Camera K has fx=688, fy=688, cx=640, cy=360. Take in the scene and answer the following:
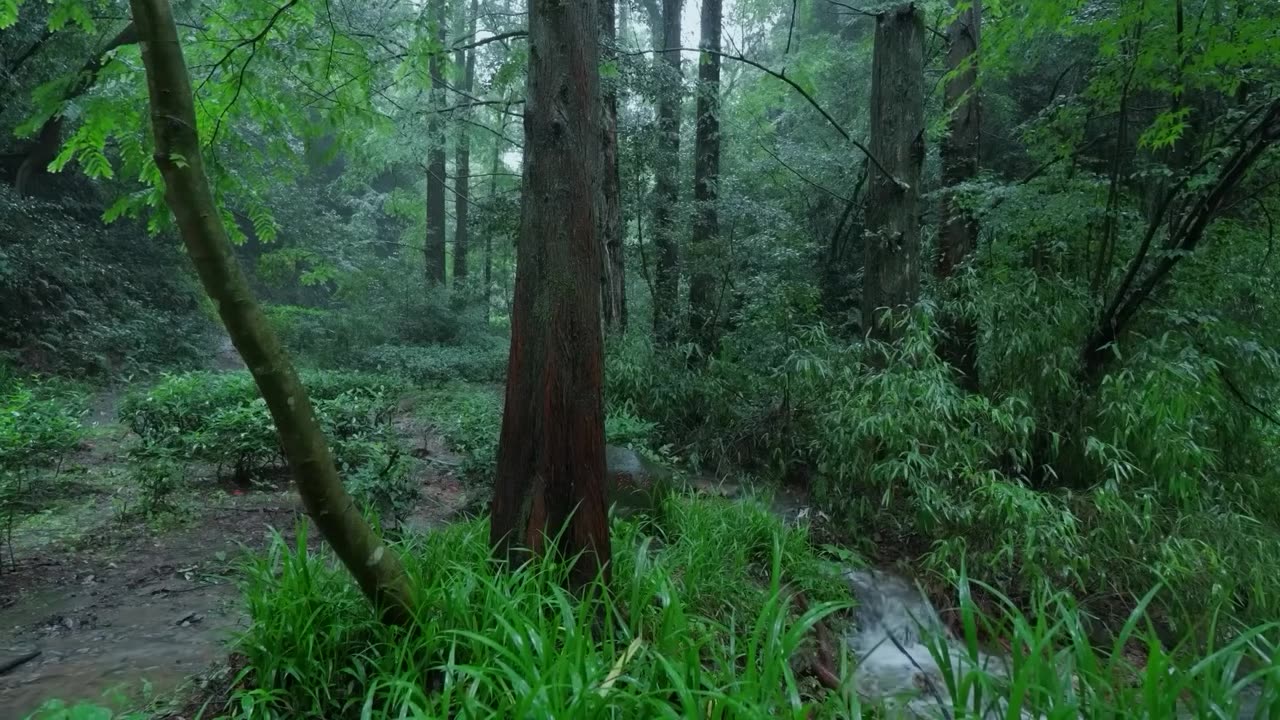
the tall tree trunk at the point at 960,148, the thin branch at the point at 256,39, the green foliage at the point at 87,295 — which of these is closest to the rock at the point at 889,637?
the tall tree trunk at the point at 960,148

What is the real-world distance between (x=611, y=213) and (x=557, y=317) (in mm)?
6176

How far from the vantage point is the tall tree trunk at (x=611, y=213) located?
27.8 ft

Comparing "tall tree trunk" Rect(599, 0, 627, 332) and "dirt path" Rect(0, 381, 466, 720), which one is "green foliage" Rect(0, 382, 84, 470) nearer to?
"dirt path" Rect(0, 381, 466, 720)

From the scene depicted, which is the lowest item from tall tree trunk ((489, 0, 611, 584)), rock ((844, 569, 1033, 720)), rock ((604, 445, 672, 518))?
rock ((844, 569, 1033, 720))

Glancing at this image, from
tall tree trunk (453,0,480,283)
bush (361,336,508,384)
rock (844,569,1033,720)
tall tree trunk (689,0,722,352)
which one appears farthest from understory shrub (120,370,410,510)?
tall tree trunk (453,0,480,283)

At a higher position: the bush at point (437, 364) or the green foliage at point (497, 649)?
the green foliage at point (497, 649)

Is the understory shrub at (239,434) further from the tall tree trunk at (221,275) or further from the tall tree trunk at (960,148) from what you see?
the tall tree trunk at (960,148)

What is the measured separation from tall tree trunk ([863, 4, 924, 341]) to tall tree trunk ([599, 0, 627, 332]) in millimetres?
3442

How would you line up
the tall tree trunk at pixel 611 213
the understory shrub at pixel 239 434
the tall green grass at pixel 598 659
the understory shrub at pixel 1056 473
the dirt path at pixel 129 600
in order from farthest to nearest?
the tall tree trunk at pixel 611 213 < the understory shrub at pixel 239 434 < the understory shrub at pixel 1056 473 < the dirt path at pixel 129 600 < the tall green grass at pixel 598 659

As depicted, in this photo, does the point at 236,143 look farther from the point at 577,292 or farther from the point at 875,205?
the point at 875,205

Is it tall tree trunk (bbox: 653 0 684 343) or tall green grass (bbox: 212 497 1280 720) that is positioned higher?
tall tree trunk (bbox: 653 0 684 343)

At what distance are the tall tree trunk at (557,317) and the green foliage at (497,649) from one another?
8.8 inches

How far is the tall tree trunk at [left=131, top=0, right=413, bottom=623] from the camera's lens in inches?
70.9

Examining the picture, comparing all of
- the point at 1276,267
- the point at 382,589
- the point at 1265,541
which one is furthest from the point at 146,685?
the point at 1276,267
